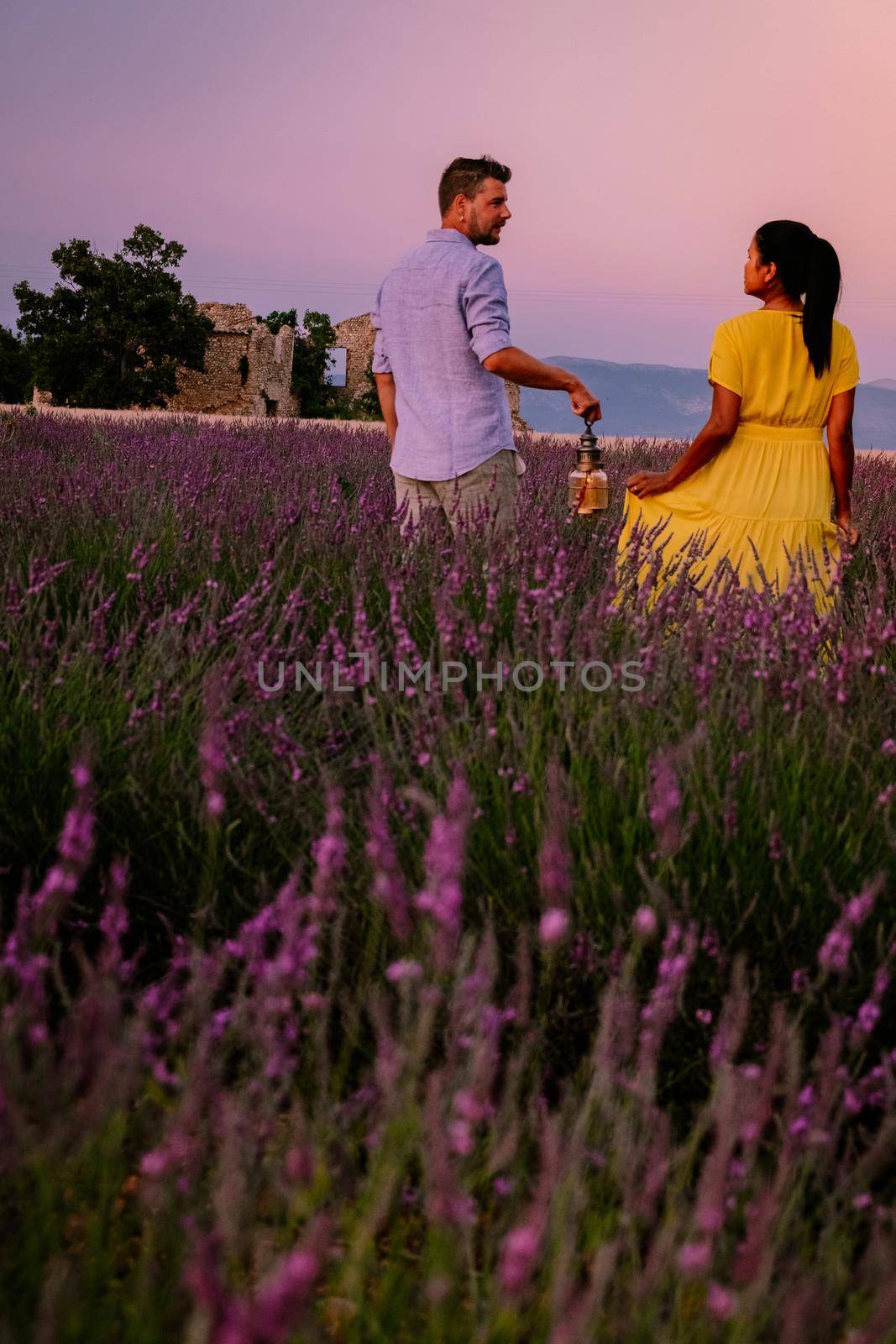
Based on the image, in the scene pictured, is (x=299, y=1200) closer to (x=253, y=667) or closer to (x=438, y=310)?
(x=253, y=667)

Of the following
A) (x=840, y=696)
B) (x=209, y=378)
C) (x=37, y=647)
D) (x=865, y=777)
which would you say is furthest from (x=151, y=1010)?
(x=209, y=378)

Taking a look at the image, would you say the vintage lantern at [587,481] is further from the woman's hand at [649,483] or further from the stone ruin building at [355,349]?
the stone ruin building at [355,349]

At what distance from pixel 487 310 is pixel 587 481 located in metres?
0.94

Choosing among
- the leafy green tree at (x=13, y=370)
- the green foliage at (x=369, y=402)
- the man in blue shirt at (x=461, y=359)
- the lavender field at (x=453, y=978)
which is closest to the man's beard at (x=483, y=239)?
the man in blue shirt at (x=461, y=359)

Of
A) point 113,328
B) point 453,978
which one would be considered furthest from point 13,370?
point 453,978

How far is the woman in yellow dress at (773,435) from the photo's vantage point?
378cm

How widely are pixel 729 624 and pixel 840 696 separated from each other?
658 millimetres

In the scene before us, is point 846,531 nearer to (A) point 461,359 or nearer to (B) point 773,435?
(B) point 773,435

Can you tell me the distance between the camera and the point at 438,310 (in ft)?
12.5

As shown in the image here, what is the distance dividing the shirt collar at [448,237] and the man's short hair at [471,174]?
0.11 meters

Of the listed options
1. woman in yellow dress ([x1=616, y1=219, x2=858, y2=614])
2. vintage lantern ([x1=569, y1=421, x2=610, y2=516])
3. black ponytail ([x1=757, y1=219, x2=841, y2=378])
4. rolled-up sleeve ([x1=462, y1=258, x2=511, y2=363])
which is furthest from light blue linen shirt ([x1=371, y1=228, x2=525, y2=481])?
black ponytail ([x1=757, y1=219, x2=841, y2=378])

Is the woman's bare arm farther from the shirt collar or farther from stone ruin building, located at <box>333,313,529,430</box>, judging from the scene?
stone ruin building, located at <box>333,313,529,430</box>

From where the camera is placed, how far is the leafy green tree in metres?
49.0

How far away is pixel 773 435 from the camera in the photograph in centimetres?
402
